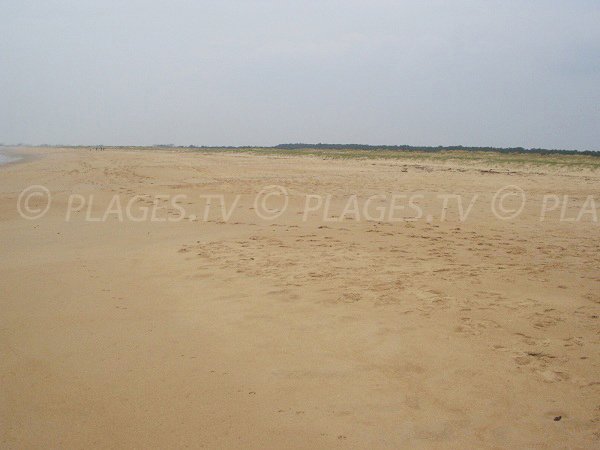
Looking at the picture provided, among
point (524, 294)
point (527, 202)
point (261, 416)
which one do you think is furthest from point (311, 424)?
point (527, 202)

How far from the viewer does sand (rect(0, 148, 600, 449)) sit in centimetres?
242

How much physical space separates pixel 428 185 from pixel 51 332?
12.7 meters

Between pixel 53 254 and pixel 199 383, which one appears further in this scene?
pixel 53 254

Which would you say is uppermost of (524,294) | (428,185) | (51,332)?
(428,185)

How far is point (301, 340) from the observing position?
3420mm

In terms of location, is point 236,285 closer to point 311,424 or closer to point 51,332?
point 51,332

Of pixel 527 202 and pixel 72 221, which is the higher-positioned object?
pixel 527 202

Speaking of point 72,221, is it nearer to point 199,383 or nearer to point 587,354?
point 199,383

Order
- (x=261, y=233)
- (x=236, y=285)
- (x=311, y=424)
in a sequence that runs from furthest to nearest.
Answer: (x=261, y=233) → (x=236, y=285) → (x=311, y=424)

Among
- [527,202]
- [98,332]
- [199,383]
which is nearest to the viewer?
[199,383]

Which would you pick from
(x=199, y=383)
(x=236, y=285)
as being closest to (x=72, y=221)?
(x=236, y=285)

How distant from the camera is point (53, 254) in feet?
20.5

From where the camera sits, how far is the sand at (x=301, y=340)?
242 centimetres

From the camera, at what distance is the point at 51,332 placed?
3.60 meters
